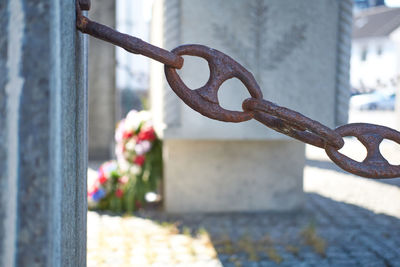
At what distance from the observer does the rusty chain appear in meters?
0.97

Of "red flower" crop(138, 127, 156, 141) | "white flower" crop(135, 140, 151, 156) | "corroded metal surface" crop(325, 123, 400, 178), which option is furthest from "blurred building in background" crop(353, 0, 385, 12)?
"corroded metal surface" crop(325, 123, 400, 178)

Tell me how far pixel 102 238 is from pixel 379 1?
44787 millimetres

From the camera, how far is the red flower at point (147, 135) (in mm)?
4699

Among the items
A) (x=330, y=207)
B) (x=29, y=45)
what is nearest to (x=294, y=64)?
(x=330, y=207)

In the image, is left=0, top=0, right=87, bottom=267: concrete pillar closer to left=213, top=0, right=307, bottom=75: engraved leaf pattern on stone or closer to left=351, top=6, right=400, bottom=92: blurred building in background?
left=213, top=0, right=307, bottom=75: engraved leaf pattern on stone

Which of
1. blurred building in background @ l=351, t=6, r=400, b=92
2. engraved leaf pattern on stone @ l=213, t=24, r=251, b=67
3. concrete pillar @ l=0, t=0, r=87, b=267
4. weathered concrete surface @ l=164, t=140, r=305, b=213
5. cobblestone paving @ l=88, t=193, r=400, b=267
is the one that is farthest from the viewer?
blurred building in background @ l=351, t=6, r=400, b=92

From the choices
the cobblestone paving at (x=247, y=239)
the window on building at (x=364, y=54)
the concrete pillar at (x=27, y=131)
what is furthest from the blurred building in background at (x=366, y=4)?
the concrete pillar at (x=27, y=131)

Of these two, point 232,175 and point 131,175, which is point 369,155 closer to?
point 232,175

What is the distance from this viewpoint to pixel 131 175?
15.2 feet

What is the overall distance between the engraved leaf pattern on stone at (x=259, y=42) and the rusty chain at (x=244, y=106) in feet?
8.79

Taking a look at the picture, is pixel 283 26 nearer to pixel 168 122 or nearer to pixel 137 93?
pixel 168 122

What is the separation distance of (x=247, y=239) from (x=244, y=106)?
2593 millimetres

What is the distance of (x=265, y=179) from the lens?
442cm

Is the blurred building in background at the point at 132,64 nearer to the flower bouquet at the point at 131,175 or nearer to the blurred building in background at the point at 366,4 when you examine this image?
the flower bouquet at the point at 131,175
